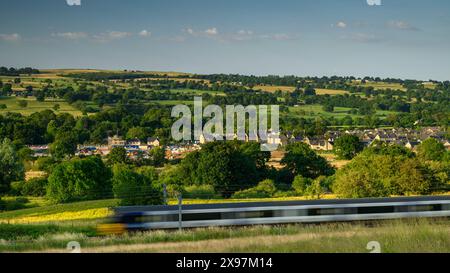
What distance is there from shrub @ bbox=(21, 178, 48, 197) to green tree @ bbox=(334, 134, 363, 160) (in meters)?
28.2

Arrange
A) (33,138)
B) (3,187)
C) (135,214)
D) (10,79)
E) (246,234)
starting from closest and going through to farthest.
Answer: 1. (246,234)
2. (135,214)
3. (3,187)
4. (33,138)
5. (10,79)

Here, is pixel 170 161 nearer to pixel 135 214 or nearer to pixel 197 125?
pixel 197 125

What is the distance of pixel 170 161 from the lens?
52094mm

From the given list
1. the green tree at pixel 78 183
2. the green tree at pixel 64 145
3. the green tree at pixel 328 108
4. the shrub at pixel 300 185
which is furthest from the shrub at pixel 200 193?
the green tree at pixel 328 108

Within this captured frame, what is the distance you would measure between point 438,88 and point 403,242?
394ft

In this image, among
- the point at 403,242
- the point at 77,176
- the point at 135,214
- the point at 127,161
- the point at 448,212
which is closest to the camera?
the point at 403,242

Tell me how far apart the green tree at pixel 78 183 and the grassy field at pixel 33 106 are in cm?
4002

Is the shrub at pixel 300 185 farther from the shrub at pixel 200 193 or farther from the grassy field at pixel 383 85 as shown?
the grassy field at pixel 383 85

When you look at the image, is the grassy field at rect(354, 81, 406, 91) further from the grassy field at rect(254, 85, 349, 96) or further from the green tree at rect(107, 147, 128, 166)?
the green tree at rect(107, 147, 128, 166)

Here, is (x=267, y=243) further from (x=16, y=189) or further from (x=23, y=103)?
(x=23, y=103)

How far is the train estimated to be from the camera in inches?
506

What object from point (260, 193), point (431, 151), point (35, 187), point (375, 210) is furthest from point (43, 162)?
point (375, 210)


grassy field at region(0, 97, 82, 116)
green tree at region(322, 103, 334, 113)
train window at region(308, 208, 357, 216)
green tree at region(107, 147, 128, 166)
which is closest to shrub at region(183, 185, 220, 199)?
train window at region(308, 208, 357, 216)

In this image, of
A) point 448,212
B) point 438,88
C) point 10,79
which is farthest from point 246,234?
point 438,88
